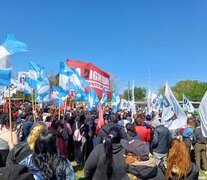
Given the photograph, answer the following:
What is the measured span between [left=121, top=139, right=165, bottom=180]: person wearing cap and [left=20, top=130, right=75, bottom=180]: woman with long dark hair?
612mm

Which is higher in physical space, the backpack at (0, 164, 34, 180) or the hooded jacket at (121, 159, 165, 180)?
the backpack at (0, 164, 34, 180)

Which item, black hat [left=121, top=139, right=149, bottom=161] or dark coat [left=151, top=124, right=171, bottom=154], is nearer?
black hat [left=121, top=139, right=149, bottom=161]

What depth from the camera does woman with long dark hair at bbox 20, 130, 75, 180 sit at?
2795 mm

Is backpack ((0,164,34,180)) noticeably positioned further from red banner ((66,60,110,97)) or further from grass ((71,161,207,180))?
red banner ((66,60,110,97))

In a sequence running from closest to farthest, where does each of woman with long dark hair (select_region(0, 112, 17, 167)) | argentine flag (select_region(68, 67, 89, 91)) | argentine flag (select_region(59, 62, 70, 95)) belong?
woman with long dark hair (select_region(0, 112, 17, 167)) → argentine flag (select_region(59, 62, 70, 95)) → argentine flag (select_region(68, 67, 89, 91))

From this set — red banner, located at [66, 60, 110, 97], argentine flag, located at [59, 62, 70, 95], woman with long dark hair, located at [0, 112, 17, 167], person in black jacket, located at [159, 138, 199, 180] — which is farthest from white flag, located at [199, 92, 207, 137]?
red banner, located at [66, 60, 110, 97]

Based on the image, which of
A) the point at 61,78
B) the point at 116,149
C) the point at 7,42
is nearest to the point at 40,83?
the point at 61,78

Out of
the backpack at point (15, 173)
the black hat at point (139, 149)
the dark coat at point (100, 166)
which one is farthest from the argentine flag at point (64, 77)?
the backpack at point (15, 173)

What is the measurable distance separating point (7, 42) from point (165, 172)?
461 cm

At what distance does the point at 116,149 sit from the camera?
4.13m

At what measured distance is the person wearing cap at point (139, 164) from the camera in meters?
2.91

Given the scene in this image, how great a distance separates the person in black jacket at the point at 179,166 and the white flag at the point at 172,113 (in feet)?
9.46

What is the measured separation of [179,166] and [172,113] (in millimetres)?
3356

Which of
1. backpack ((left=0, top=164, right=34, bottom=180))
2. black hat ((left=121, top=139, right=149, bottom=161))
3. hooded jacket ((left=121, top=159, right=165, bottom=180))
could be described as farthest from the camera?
black hat ((left=121, top=139, right=149, bottom=161))
